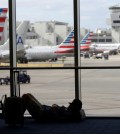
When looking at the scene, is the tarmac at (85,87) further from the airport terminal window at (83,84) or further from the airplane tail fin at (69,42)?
the airplane tail fin at (69,42)

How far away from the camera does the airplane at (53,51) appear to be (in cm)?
873

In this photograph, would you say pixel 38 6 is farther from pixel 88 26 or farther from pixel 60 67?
pixel 60 67

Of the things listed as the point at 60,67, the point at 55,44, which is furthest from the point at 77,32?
the point at 55,44

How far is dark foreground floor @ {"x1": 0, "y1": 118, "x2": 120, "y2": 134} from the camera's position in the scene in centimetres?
640

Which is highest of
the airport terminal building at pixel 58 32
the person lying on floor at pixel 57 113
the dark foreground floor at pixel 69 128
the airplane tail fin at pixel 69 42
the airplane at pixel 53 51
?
the airport terminal building at pixel 58 32

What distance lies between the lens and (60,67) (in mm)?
7805

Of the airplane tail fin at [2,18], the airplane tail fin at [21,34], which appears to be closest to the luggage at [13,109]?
the airplane tail fin at [21,34]

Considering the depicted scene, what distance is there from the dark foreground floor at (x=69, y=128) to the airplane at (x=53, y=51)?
1.78 m

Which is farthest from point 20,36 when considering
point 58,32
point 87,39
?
point 87,39

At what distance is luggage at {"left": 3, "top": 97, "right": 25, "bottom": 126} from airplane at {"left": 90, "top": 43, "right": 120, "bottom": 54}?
298 cm

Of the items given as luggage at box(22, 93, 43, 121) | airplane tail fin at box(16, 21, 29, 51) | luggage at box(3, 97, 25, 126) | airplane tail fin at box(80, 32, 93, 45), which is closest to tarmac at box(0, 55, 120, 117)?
airplane tail fin at box(80, 32, 93, 45)

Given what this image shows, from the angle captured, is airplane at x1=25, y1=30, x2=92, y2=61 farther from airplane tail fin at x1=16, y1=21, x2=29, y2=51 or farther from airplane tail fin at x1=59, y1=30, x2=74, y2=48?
airplane tail fin at x1=16, y1=21, x2=29, y2=51

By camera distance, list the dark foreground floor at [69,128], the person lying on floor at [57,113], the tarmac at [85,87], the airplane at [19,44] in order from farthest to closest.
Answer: the tarmac at [85,87] < the airplane at [19,44] < the person lying on floor at [57,113] < the dark foreground floor at [69,128]

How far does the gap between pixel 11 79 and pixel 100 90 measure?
305 centimetres
